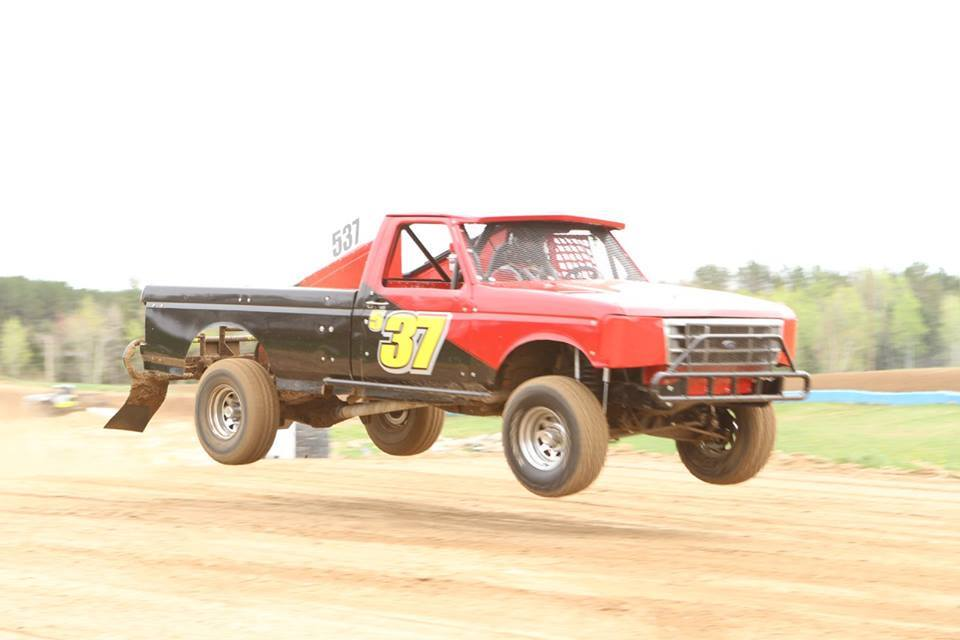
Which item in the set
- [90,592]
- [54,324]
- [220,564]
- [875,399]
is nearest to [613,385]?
[220,564]

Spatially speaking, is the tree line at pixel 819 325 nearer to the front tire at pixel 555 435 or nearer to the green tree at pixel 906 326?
the green tree at pixel 906 326

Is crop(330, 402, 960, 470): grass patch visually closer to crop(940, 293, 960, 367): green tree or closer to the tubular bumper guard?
the tubular bumper guard

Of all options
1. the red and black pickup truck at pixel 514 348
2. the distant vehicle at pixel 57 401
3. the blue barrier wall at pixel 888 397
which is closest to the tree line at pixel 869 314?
the blue barrier wall at pixel 888 397

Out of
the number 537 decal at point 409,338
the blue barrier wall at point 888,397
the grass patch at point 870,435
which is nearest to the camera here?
the number 537 decal at point 409,338

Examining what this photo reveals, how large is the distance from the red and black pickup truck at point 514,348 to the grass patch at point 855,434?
6.71m

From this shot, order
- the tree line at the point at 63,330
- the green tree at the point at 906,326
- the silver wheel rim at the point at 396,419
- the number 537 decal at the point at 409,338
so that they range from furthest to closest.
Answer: the tree line at the point at 63,330
the green tree at the point at 906,326
the silver wheel rim at the point at 396,419
the number 537 decal at the point at 409,338

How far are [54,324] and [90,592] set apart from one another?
74.9m

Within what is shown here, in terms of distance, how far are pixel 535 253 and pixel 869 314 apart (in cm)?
5688

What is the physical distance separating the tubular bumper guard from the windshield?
4.35 feet

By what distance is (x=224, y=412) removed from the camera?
36.0 feet

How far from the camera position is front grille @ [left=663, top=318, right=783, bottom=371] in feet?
27.1

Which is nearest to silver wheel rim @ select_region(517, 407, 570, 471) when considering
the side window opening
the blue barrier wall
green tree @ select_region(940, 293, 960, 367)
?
the side window opening

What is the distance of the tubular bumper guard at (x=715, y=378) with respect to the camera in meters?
8.24

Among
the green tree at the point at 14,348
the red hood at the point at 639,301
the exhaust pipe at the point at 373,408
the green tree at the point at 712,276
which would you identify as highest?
the green tree at the point at 712,276
